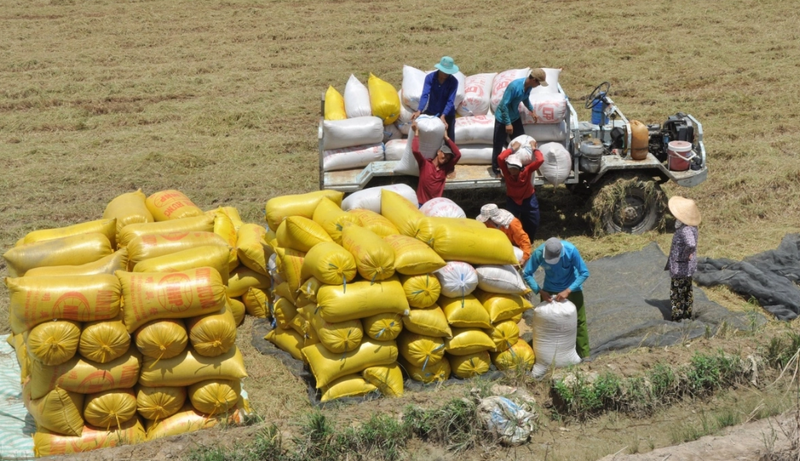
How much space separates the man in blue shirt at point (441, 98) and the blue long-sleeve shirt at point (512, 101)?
1.75 ft

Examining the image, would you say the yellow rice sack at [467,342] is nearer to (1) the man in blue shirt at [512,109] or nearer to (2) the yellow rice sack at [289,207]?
(2) the yellow rice sack at [289,207]

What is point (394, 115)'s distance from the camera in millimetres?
9430

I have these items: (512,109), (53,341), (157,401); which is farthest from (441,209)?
(53,341)

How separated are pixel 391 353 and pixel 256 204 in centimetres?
433

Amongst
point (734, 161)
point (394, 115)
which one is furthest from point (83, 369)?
point (734, 161)

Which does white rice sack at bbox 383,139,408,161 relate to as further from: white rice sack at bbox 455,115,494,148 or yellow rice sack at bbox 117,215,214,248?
yellow rice sack at bbox 117,215,214,248

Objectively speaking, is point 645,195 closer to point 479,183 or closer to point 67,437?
point 479,183

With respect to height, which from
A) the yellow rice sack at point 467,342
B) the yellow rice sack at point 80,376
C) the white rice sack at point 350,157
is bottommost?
the yellow rice sack at point 467,342

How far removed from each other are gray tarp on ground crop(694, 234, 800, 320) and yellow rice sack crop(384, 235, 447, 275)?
125 inches

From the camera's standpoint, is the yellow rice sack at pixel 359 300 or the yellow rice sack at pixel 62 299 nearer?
the yellow rice sack at pixel 62 299

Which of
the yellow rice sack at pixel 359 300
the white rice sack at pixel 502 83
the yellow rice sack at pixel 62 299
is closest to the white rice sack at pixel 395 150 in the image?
the white rice sack at pixel 502 83

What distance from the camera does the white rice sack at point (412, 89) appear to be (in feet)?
31.4

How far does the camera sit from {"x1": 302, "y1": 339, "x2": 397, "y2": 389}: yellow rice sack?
6.45m

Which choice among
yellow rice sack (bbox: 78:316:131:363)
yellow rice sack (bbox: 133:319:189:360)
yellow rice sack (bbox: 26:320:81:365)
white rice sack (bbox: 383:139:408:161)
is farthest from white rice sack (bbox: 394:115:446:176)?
yellow rice sack (bbox: 26:320:81:365)
